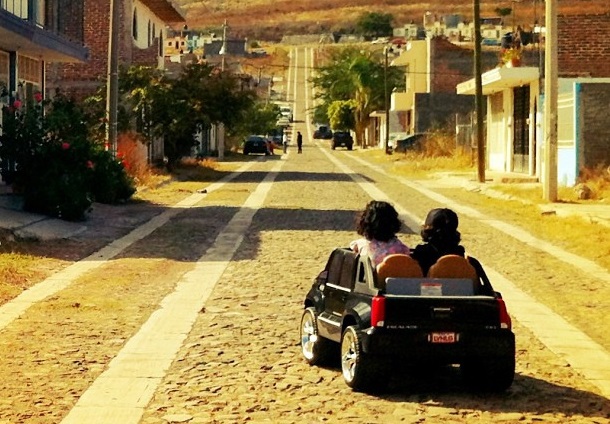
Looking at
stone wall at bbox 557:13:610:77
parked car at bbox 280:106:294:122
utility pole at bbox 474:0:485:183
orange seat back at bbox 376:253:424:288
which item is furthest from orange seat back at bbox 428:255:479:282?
parked car at bbox 280:106:294:122

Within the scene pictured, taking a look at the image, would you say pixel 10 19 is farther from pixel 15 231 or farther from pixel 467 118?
pixel 467 118

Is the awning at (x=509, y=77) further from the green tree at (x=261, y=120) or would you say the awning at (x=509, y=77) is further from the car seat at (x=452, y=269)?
the green tree at (x=261, y=120)

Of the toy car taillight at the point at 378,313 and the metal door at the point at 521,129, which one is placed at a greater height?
the metal door at the point at 521,129

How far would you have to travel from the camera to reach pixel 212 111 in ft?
139

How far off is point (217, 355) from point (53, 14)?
85.3ft

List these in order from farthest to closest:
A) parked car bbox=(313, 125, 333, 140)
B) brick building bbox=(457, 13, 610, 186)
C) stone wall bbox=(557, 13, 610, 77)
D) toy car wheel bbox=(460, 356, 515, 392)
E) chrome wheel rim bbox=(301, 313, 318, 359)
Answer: parked car bbox=(313, 125, 333, 140) → stone wall bbox=(557, 13, 610, 77) → brick building bbox=(457, 13, 610, 186) → chrome wheel rim bbox=(301, 313, 318, 359) → toy car wheel bbox=(460, 356, 515, 392)

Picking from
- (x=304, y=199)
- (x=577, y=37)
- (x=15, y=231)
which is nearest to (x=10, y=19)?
(x=15, y=231)

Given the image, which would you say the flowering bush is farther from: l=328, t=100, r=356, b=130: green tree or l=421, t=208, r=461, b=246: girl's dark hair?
l=328, t=100, r=356, b=130: green tree

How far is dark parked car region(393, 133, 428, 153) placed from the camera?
7321 centimetres

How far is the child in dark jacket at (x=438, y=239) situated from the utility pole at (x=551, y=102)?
19982mm

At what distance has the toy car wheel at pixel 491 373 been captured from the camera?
8.15m

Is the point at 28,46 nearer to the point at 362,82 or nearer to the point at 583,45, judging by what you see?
the point at 583,45

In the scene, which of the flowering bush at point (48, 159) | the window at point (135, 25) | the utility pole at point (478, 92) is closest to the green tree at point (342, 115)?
the window at point (135, 25)

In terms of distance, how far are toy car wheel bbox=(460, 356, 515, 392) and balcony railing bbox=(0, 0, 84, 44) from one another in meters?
18.7
